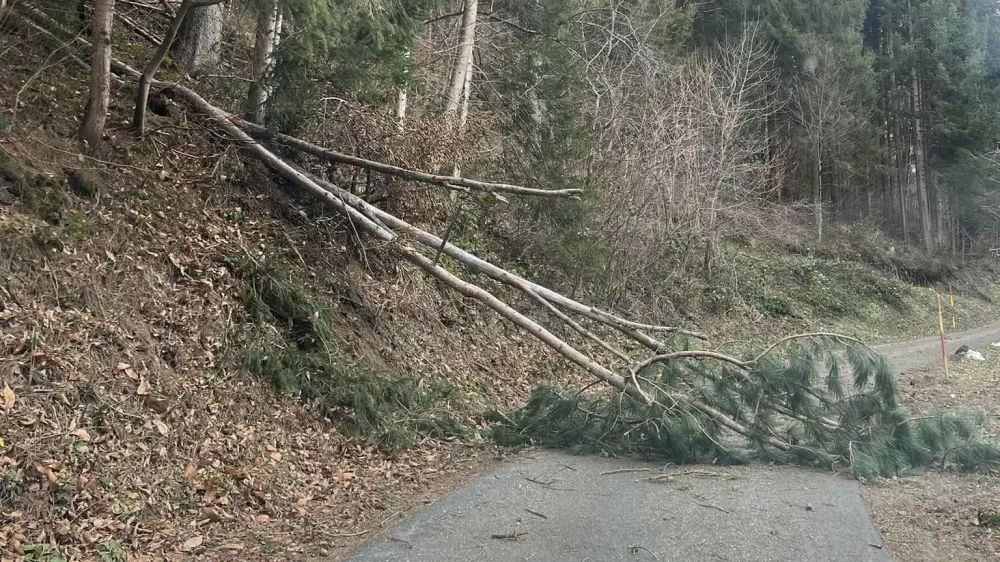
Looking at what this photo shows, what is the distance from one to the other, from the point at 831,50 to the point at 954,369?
2251 centimetres

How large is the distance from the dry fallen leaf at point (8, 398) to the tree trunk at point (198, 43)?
22.4ft

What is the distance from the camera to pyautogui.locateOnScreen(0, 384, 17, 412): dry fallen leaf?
17.2 ft

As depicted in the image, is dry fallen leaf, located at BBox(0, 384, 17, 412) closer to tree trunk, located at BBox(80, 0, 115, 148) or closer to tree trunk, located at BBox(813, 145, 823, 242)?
tree trunk, located at BBox(80, 0, 115, 148)

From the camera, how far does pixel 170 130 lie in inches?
375

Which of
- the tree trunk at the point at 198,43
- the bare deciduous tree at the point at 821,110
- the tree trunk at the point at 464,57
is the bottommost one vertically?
the tree trunk at the point at 198,43

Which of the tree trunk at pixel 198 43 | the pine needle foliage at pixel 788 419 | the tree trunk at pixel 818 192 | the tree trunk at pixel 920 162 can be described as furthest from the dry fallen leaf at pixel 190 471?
the tree trunk at pixel 920 162

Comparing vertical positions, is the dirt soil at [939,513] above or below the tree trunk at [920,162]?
below

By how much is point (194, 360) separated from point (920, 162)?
42037mm

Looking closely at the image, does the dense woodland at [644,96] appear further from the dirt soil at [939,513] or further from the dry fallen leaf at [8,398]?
the dirt soil at [939,513]

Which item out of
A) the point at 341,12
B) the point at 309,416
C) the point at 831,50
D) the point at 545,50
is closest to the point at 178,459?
the point at 309,416

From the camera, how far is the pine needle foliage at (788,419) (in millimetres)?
7656

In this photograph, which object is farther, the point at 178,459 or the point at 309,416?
the point at 309,416

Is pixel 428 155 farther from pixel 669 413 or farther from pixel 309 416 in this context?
pixel 669 413

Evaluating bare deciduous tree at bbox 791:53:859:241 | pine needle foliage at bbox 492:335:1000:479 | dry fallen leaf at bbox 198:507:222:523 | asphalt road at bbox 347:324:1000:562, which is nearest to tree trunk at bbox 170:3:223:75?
dry fallen leaf at bbox 198:507:222:523
